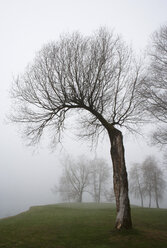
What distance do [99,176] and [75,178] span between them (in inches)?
359

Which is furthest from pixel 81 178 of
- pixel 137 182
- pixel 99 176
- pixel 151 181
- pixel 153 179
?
pixel 153 179

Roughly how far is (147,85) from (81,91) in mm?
6588

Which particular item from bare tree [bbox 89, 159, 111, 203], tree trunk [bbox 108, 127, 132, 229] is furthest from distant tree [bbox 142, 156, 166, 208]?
tree trunk [bbox 108, 127, 132, 229]

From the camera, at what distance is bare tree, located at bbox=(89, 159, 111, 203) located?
5025cm

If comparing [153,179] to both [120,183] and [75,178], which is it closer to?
[75,178]

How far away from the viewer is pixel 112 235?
8016mm

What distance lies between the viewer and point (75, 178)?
1816 inches

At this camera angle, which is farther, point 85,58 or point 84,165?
point 84,165

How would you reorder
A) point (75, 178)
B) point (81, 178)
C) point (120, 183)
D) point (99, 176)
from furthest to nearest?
point (99, 176) < point (81, 178) < point (75, 178) < point (120, 183)

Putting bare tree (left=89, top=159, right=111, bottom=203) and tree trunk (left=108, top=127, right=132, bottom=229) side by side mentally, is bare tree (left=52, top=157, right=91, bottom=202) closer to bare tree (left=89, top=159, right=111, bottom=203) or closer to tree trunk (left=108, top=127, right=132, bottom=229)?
bare tree (left=89, top=159, right=111, bottom=203)

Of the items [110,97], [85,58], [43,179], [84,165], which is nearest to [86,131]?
[110,97]

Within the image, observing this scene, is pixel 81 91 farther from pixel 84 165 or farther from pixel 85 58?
pixel 84 165

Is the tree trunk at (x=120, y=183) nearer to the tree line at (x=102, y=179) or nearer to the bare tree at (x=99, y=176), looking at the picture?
the tree line at (x=102, y=179)

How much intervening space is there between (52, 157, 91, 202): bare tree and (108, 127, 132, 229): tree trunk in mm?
36368
